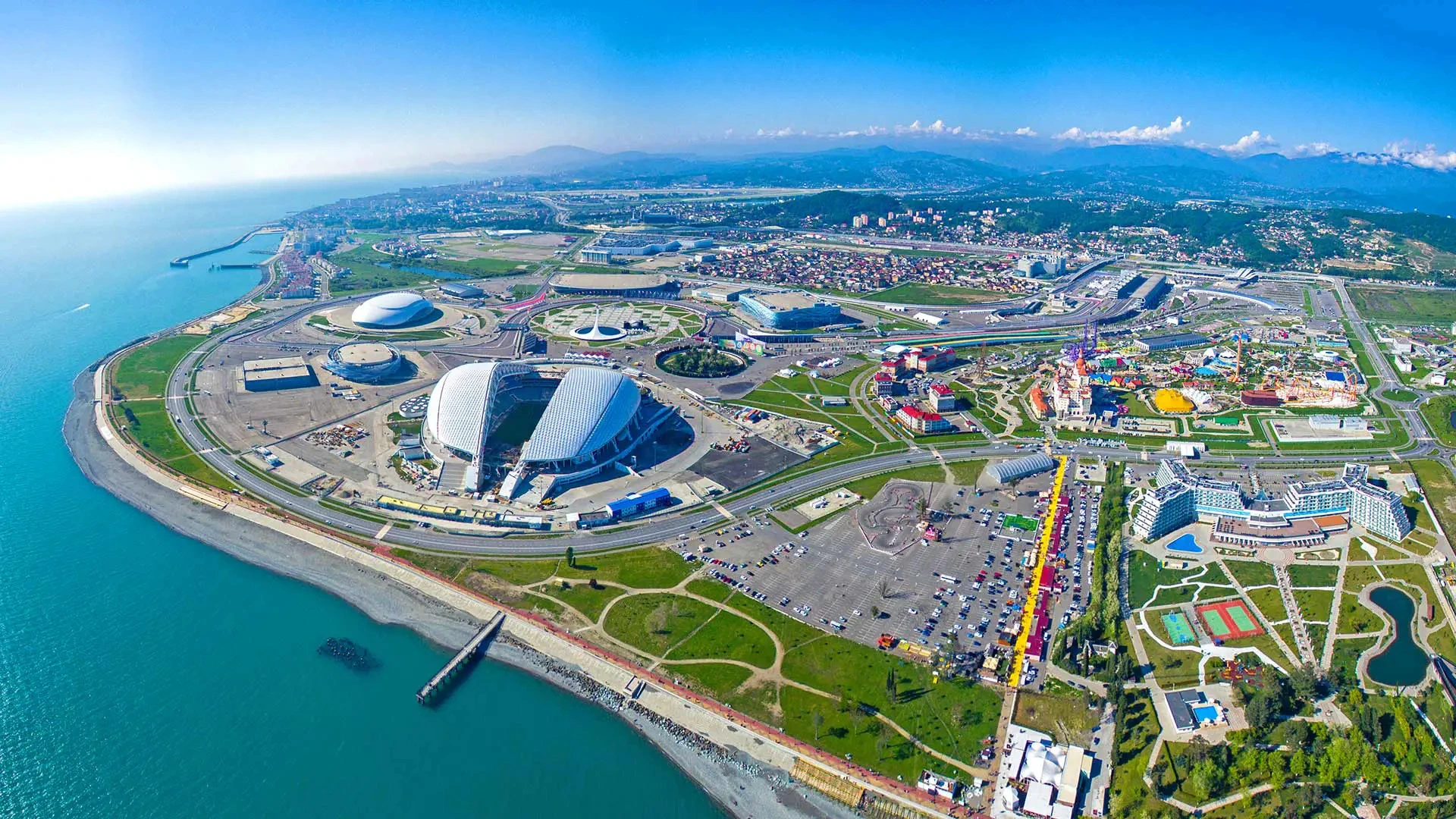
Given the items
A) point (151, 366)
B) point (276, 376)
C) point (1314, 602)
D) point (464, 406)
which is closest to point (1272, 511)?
point (1314, 602)

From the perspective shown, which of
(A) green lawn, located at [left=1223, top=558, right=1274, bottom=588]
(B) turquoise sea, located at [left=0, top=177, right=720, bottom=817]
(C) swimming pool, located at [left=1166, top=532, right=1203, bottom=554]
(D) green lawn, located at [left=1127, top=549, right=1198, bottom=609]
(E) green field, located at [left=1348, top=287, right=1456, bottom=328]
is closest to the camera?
(B) turquoise sea, located at [left=0, top=177, right=720, bottom=817]

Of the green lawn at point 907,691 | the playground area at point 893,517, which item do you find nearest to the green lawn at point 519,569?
the green lawn at point 907,691

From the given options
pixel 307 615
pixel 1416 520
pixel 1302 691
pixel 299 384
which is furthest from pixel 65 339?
pixel 1416 520

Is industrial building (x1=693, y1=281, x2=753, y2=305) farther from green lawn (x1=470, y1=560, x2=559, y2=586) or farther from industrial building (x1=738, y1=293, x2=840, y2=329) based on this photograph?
green lawn (x1=470, y1=560, x2=559, y2=586)

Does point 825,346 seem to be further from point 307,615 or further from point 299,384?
point 307,615

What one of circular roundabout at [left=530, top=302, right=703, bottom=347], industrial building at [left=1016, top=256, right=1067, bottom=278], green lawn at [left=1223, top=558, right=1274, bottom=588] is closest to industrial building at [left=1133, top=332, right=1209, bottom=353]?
industrial building at [left=1016, top=256, right=1067, bottom=278]

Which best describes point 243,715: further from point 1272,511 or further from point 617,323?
point 617,323
